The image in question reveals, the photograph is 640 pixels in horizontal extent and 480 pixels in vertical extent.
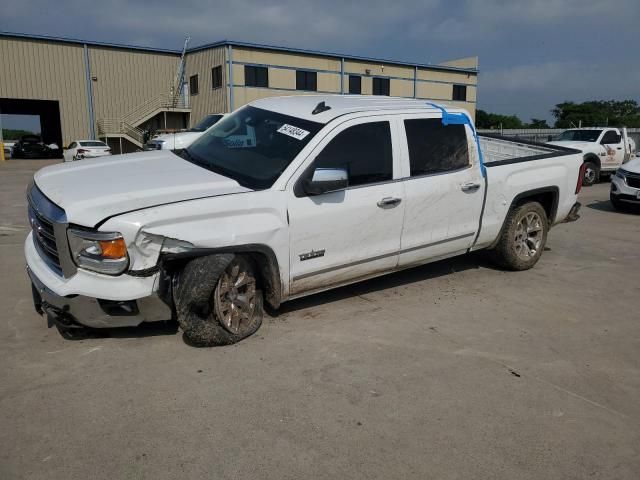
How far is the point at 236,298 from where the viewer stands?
161 inches

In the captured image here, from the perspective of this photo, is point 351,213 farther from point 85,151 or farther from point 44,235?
point 85,151

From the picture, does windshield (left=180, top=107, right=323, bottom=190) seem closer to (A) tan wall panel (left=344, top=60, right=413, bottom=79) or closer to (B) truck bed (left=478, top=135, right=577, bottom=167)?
(B) truck bed (left=478, top=135, right=577, bottom=167)

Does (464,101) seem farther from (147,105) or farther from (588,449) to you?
(588,449)

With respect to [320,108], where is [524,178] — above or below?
below

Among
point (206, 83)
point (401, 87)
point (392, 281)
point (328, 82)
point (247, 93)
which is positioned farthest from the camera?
point (401, 87)

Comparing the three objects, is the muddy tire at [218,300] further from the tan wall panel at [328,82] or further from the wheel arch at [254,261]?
the tan wall panel at [328,82]

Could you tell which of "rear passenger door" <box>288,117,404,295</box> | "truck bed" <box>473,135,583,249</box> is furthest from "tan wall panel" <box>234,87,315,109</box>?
"rear passenger door" <box>288,117,404,295</box>

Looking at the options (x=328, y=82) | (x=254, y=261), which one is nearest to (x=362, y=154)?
(x=254, y=261)

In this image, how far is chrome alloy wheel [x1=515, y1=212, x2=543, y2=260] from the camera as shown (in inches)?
242

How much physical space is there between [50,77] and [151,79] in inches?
252

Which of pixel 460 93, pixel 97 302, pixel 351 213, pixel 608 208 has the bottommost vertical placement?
pixel 608 208

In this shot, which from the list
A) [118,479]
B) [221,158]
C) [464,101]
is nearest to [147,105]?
[464,101]

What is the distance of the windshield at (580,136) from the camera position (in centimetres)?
1634

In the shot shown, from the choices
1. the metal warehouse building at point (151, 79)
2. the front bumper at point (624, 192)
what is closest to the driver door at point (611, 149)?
the front bumper at point (624, 192)
